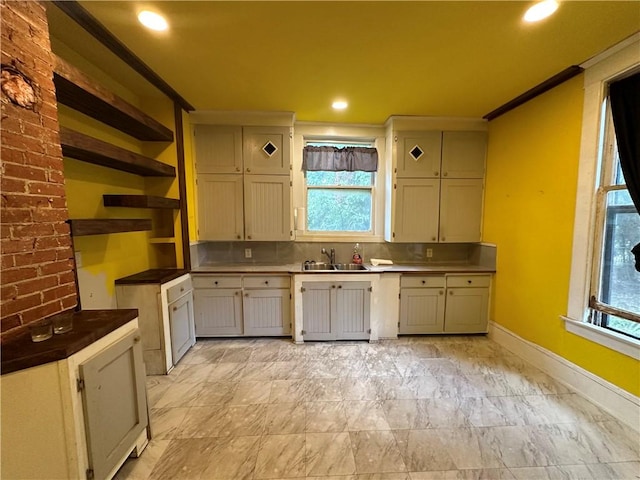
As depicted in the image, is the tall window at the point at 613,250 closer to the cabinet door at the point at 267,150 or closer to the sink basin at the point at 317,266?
the sink basin at the point at 317,266

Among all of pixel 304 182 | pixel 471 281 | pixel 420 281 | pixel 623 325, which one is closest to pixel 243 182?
pixel 304 182

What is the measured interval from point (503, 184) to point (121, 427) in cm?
384

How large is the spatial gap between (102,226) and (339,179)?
255 cm

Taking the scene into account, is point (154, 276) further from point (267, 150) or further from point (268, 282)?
point (267, 150)

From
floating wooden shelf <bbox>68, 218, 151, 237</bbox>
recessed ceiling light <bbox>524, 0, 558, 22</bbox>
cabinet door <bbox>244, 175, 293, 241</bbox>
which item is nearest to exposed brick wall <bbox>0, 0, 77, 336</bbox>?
floating wooden shelf <bbox>68, 218, 151, 237</bbox>

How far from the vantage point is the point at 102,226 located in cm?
181

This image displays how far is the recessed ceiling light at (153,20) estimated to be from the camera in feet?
4.97

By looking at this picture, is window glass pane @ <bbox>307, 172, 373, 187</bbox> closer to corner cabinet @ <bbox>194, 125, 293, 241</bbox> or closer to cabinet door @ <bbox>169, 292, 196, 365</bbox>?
corner cabinet @ <bbox>194, 125, 293, 241</bbox>

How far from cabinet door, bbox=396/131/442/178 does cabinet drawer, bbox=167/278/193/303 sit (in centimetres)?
272

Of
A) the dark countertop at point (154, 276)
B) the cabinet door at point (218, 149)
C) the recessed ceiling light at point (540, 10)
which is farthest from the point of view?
the cabinet door at point (218, 149)

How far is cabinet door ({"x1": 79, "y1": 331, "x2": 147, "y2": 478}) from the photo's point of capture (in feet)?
3.92

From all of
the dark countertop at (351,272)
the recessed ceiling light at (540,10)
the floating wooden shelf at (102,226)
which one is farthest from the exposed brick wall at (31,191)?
the recessed ceiling light at (540,10)

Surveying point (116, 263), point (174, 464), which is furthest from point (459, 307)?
point (116, 263)

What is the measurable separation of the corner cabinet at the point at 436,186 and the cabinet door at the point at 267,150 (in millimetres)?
1298
